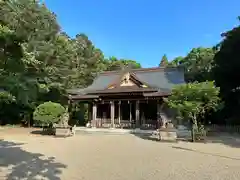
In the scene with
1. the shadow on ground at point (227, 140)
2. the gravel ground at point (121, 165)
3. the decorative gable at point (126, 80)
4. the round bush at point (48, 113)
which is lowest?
the gravel ground at point (121, 165)

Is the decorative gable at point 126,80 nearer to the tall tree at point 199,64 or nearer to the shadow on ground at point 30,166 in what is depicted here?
the tall tree at point 199,64

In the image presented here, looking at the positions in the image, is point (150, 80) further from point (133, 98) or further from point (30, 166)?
point (30, 166)

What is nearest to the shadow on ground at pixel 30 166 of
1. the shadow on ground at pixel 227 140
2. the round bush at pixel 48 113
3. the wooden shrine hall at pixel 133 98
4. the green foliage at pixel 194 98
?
the round bush at pixel 48 113

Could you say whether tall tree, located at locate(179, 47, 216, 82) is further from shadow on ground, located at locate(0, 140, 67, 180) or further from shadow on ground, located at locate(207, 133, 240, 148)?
shadow on ground, located at locate(0, 140, 67, 180)

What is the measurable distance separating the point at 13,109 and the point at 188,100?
2039 cm

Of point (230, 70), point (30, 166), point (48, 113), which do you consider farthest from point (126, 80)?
point (30, 166)

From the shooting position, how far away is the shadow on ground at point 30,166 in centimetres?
645

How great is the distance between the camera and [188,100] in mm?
14102

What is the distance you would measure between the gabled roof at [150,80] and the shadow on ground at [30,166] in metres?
13.3

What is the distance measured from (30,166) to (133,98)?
1515cm

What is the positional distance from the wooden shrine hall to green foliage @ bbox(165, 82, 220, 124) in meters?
5.53

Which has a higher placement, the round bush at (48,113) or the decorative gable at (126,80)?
the decorative gable at (126,80)

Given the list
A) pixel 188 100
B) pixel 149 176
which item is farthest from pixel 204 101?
pixel 149 176

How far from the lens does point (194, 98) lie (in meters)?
14.0
